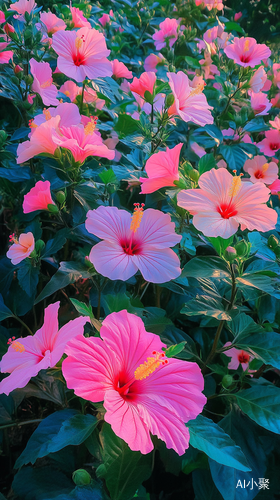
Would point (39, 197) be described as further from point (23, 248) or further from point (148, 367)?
point (148, 367)

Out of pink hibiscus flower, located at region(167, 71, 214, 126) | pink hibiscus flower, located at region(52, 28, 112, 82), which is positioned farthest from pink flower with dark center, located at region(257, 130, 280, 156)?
pink hibiscus flower, located at region(52, 28, 112, 82)

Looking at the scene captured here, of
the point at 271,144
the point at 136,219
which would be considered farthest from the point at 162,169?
the point at 271,144

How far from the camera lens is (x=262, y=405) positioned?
0.81 metres

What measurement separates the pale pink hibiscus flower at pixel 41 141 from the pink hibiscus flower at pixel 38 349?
449 mm

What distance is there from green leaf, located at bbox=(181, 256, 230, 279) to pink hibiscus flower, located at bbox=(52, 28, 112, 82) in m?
0.77

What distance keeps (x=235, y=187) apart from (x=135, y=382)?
0.49m

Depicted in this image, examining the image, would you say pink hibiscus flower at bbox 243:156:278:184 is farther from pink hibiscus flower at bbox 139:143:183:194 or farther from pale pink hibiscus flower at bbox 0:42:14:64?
pale pink hibiscus flower at bbox 0:42:14:64

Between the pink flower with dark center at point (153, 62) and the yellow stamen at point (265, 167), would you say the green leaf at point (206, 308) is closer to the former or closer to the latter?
the yellow stamen at point (265, 167)

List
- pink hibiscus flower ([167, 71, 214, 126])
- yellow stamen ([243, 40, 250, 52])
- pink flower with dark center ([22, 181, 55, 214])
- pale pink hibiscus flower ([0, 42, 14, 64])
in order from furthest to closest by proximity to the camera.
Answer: yellow stamen ([243, 40, 250, 52]) → pale pink hibiscus flower ([0, 42, 14, 64]) → pink hibiscus flower ([167, 71, 214, 126]) → pink flower with dark center ([22, 181, 55, 214])

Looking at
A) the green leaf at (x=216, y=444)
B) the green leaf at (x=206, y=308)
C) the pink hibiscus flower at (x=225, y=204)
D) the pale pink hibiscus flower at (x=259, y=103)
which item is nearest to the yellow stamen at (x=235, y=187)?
the pink hibiscus flower at (x=225, y=204)

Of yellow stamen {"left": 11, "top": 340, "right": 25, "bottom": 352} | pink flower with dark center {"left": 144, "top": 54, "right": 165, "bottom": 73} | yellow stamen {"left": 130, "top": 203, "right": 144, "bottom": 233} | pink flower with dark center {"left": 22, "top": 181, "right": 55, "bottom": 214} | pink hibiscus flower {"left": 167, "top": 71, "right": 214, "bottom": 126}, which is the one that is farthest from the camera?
pink flower with dark center {"left": 144, "top": 54, "right": 165, "bottom": 73}

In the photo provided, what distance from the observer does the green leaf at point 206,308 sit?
0.79 m

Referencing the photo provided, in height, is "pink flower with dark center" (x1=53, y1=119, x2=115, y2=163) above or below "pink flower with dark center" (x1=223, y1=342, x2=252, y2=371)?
above

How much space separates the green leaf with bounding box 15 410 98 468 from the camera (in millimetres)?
627
